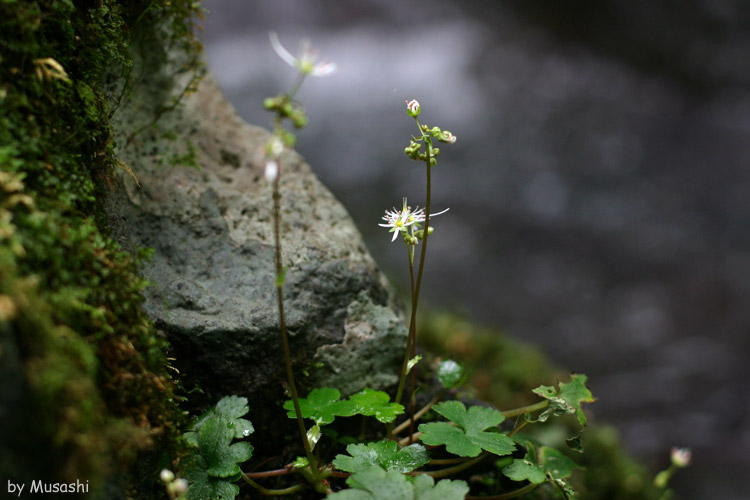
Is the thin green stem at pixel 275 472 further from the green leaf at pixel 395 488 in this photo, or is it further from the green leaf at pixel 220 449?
the green leaf at pixel 395 488

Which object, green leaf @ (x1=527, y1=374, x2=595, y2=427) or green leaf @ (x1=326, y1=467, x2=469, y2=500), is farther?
green leaf @ (x1=527, y1=374, x2=595, y2=427)

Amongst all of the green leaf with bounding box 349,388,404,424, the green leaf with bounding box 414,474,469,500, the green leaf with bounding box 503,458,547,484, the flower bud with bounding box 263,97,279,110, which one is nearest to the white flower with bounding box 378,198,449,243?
the green leaf with bounding box 349,388,404,424

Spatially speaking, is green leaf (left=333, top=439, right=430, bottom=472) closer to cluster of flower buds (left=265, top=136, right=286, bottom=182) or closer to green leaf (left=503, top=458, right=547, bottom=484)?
green leaf (left=503, top=458, right=547, bottom=484)

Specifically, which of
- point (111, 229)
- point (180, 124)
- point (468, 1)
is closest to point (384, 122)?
point (468, 1)

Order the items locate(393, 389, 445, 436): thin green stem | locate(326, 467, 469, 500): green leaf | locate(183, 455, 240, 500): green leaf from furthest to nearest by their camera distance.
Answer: locate(393, 389, 445, 436): thin green stem → locate(183, 455, 240, 500): green leaf → locate(326, 467, 469, 500): green leaf

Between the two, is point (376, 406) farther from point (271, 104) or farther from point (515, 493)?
point (271, 104)

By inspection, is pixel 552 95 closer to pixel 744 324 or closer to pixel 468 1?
pixel 468 1

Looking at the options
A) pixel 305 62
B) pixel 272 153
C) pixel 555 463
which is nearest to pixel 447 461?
pixel 555 463
